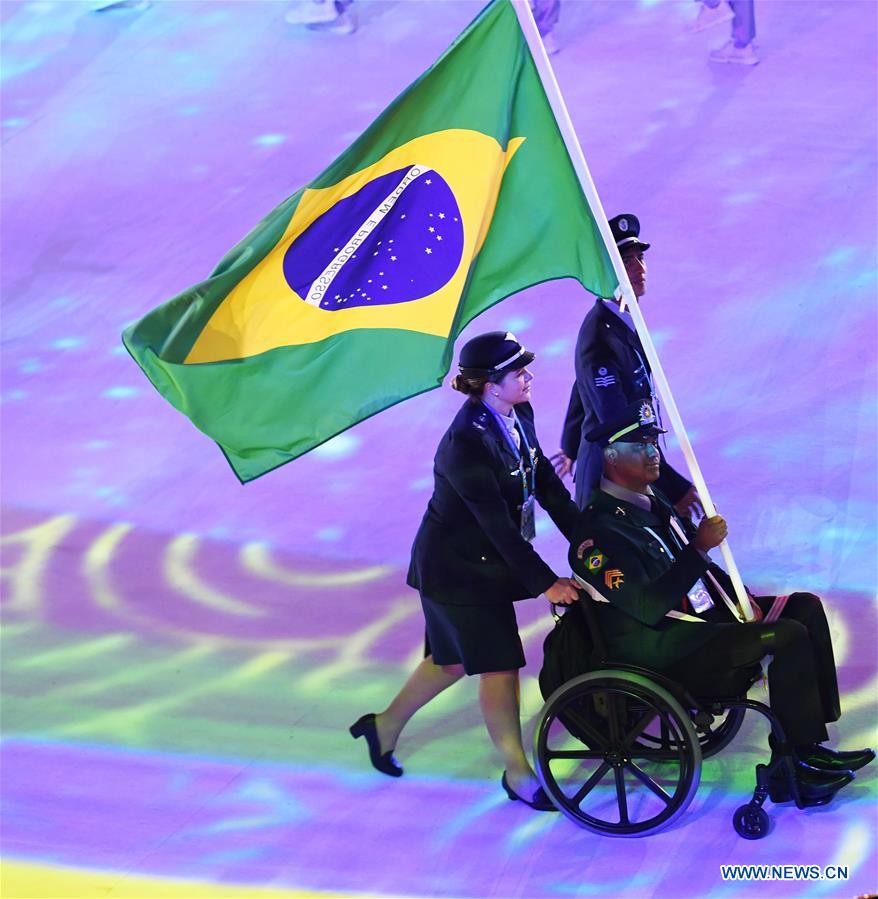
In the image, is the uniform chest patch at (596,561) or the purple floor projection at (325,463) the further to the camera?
the purple floor projection at (325,463)

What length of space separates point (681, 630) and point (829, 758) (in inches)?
24.8

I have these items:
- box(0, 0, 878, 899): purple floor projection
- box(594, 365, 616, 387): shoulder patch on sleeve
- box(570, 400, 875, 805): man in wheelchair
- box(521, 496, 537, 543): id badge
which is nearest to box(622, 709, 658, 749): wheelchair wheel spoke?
box(570, 400, 875, 805): man in wheelchair

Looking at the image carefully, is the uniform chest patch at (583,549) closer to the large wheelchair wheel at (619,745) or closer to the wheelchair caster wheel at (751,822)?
the large wheelchair wheel at (619,745)

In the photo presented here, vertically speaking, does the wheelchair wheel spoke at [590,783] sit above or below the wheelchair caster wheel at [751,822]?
above

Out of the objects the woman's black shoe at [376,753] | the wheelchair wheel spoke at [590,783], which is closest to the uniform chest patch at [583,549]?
the wheelchair wheel spoke at [590,783]

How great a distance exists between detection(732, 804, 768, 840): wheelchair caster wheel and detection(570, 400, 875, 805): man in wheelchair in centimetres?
8

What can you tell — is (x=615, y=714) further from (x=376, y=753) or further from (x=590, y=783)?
(x=376, y=753)

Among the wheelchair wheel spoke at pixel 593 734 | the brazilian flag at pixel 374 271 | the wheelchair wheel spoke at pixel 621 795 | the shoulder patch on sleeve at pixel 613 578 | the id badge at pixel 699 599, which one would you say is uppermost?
the brazilian flag at pixel 374 271

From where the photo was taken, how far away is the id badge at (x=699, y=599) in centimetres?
416

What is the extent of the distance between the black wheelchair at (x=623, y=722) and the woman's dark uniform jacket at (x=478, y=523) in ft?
0.72

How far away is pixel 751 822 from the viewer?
410 centimetres

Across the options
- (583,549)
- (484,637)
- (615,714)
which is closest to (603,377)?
(583,549)

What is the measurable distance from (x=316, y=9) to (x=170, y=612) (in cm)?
515

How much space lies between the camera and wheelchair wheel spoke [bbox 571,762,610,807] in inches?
162
